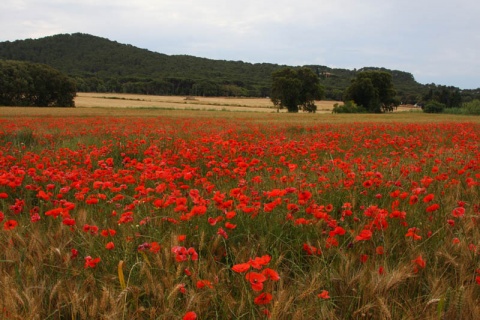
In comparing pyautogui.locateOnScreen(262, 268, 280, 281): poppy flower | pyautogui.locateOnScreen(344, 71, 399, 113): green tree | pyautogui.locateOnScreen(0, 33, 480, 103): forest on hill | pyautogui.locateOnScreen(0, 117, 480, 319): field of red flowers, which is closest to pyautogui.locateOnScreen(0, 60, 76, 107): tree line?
pyautogui.locateOnScreen(0, 33, 480, 103): forest on hill

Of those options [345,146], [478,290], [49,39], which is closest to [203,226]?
[478,290]

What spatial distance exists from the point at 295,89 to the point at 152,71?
80.8 m

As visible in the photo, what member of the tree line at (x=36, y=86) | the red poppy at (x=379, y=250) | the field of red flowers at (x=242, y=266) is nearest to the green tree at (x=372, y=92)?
the tree line at (x=36, y=86)

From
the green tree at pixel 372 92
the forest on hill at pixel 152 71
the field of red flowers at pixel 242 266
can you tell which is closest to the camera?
the field of red flowers at pixel 242 266

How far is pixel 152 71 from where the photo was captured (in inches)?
5089

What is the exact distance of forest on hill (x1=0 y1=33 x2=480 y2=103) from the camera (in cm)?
10238

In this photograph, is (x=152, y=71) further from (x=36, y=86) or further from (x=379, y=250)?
(x=379, y=250)

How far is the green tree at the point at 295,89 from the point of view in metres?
62.5

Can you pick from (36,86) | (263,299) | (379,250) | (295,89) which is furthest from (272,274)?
(36,86)

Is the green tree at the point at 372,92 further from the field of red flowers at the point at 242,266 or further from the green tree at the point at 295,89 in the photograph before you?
the field of red flowers at the point at 242,266

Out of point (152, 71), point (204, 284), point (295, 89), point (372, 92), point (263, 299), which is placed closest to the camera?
point (263, 299)

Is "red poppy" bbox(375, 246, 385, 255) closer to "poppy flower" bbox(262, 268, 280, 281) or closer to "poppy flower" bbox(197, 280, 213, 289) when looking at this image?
"poppy flower" bbox(262, 268, 280, 281)

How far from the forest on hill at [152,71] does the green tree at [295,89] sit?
29598mm

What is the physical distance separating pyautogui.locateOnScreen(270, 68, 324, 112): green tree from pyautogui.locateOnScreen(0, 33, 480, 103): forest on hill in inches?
1165
